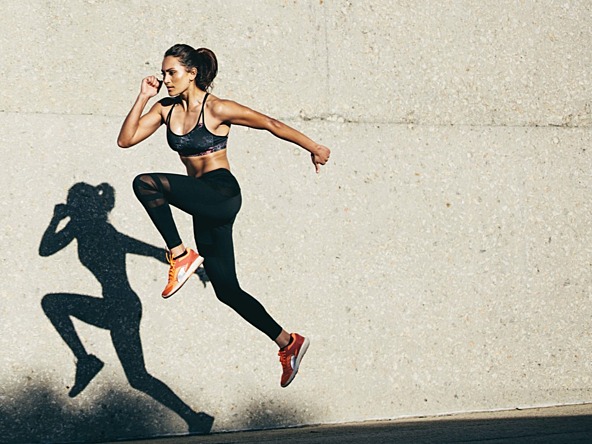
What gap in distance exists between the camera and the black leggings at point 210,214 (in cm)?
484

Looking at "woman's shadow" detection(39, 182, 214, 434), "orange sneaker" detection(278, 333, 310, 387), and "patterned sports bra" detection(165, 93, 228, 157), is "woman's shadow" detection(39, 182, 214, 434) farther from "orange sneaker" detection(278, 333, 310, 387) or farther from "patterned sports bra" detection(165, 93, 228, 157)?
"patterned sports bra" detection(165, 93, 228, 157)

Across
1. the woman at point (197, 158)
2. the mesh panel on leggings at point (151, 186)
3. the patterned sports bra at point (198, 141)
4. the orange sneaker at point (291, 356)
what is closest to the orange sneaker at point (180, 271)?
the woman at point (197, 158)

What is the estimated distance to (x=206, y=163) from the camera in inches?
202

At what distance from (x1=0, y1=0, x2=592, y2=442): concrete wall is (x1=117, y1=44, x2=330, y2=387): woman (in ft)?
3.62

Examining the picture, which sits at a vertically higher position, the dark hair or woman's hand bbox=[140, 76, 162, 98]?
the dark hair

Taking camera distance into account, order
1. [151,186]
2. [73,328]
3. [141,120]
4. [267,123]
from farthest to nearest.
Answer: [73,328] → [141,120] → [267,123] → [151,186]

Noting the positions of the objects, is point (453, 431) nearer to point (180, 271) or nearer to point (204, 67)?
point (180, 271)

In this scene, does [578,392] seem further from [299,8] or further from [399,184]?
[299,8]

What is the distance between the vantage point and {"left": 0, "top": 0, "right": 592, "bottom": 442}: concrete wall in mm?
6152

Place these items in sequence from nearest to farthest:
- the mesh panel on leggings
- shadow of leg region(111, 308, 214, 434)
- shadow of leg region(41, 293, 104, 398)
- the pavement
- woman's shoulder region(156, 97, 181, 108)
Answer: the mesh panel on leggings, the pavement, woman's shoulder region(156, 97, 181, 108), shadow of leg region(41, 293, 104, 398), shadow of leg region(111, 308, 214, 434)

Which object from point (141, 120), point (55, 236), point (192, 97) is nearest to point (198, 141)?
point (192, 97)

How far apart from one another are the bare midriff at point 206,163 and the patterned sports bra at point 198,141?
2cm

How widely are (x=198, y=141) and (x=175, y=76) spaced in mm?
335

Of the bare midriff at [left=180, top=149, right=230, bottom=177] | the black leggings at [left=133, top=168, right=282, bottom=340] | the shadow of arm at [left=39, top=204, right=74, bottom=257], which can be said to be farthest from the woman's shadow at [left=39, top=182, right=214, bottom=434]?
the bare midriff at [left=180, top=149, right=230, bottom=177]
